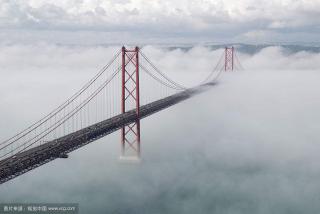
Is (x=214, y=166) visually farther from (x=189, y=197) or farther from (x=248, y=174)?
(x=189, y=197)

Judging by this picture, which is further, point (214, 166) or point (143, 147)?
point (143, 147)

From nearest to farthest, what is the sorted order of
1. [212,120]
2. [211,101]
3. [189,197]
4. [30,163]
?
1. [30,163]
2. [189,197]
3. [212,120]
4. [211,101]

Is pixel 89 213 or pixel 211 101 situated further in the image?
pixel 211 101

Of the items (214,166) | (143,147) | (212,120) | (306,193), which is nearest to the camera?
(306,193)

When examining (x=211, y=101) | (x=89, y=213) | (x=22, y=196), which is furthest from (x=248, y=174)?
(x=211, y=101)

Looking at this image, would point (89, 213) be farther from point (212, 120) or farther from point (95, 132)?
point (212, 120)

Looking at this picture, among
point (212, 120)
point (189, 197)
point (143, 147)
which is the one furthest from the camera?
point (212, 120)

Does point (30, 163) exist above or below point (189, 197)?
above

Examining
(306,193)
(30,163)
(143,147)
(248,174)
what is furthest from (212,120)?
(30,163)

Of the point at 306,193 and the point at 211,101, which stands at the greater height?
the point at 211,101
